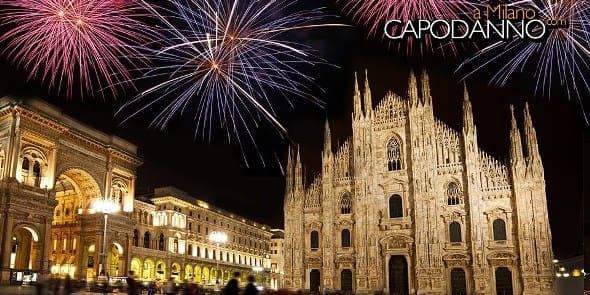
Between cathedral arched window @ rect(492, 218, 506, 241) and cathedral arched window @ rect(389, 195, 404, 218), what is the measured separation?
8.59 m

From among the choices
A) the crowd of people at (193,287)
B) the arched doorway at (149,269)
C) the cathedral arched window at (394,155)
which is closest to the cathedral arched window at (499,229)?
the cathedral arched window at (394,155)

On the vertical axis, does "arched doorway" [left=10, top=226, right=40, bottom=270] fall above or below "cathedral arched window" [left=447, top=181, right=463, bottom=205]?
below

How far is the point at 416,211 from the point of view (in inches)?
1796

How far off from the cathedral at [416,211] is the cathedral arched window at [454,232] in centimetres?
9

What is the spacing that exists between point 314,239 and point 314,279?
4.06 m

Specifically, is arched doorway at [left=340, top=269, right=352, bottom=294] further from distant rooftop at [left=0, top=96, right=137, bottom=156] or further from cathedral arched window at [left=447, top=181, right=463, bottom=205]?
distant rooftop at [left=0, top=96, right=137, bottom=156]

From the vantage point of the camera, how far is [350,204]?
50.2 metres

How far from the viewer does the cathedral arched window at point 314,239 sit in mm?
51188

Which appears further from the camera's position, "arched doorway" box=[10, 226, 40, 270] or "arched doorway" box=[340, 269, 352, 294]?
"arched doorway" box=[340, 269, 352, 294]

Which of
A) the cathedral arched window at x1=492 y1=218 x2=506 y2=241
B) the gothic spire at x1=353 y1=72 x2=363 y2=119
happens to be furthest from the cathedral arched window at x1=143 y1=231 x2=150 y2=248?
the cathedral arched window at x1=492 y1=218 x2=506 y2=241

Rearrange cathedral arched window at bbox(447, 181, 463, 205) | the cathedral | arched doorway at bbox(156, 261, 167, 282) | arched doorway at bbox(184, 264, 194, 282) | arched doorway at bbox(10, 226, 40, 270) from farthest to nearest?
1. arched doorway at bbox(184, 264, 194, 282)
2. arched doorway at bbox(156, 261, 167, 282)
3. cathedral arched window at bbox(447, 181, 463, 205)
4. arched doorway at bbox(10, 226, 40, 270)
5. the cathedral

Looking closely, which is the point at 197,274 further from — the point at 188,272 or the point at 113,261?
the point at 113,261

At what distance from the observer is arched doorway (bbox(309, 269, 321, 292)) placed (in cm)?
5019

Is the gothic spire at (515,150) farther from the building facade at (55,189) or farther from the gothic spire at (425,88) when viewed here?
the building facade at (55,189)
